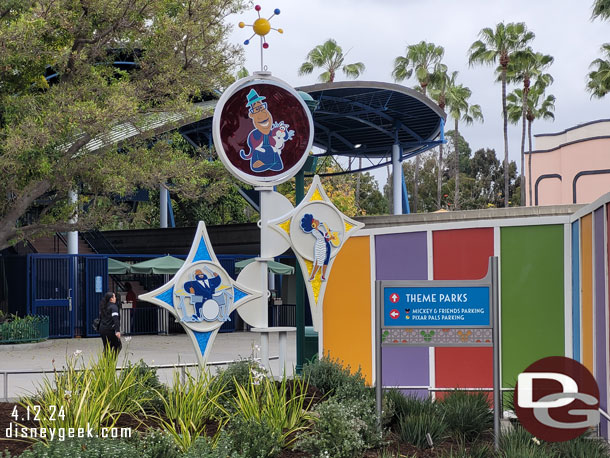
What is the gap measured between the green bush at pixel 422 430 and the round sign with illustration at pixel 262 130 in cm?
553

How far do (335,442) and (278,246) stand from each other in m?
5.56

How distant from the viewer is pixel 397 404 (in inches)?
372

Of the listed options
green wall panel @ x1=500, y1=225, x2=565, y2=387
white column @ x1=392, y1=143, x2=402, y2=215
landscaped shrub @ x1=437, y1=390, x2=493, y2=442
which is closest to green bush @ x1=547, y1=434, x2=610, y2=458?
landscaped shrub @ x1=437, y1=390, x2=493, y2=442

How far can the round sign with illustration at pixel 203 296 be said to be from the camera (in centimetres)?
1223

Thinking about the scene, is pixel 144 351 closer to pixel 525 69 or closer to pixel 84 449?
pixel 84 449

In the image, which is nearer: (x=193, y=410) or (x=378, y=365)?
(x=193, y=410)

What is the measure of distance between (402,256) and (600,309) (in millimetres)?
4314

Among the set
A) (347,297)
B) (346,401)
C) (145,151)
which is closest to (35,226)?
(145,151)

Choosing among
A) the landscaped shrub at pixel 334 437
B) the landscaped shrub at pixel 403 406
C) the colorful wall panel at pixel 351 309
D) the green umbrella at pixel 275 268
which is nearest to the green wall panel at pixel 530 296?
the colorful wall panel at pixel 351 309

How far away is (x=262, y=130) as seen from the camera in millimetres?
13273

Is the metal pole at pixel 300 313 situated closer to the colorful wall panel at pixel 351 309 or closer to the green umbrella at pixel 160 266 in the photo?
the colorful wall panel at pixel 351 309

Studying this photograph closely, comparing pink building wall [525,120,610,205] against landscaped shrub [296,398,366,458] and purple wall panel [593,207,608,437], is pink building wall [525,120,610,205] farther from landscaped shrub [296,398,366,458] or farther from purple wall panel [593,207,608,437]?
landscaped shrub [296,398,366,458]

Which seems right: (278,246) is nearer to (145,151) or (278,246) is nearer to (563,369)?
(563,369)

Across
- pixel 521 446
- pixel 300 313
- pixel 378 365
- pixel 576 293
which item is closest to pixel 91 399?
pixel 378 365
